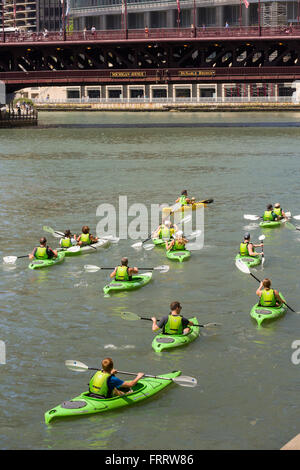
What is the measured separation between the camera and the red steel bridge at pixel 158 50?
88.4 meters

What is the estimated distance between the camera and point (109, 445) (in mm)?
15430

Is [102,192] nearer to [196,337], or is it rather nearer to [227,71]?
[196,337]

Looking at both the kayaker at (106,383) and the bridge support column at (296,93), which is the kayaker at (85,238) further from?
the bridge support column at (296,93)

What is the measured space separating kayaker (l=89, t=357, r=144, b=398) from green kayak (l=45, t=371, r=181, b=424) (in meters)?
0.13

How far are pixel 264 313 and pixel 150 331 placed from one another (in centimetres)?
335

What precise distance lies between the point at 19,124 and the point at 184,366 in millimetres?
93016

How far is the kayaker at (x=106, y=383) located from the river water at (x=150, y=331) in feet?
1.65

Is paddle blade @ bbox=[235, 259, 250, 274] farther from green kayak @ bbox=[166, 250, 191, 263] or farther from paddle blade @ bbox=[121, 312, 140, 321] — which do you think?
paddle blade @ bbox=[121, 312, 140, 321]

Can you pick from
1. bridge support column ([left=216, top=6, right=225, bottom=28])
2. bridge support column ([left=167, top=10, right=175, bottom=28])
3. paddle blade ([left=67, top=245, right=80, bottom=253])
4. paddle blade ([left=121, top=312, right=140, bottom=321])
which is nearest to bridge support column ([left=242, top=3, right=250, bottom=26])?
bridge support column ([left=216, top=6, right=225, bottom=28])

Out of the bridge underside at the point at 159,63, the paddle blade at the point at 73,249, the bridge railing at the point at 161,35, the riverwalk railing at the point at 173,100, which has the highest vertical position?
the bridge railing at the point at 161,35

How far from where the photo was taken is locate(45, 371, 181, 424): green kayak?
1611 centimetres

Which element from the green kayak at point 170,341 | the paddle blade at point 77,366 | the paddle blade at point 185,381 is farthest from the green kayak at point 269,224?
the paddle blade at point 77,366

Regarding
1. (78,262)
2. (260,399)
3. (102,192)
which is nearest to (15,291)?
(78,262)

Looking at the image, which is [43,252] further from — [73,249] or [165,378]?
[165,378]
